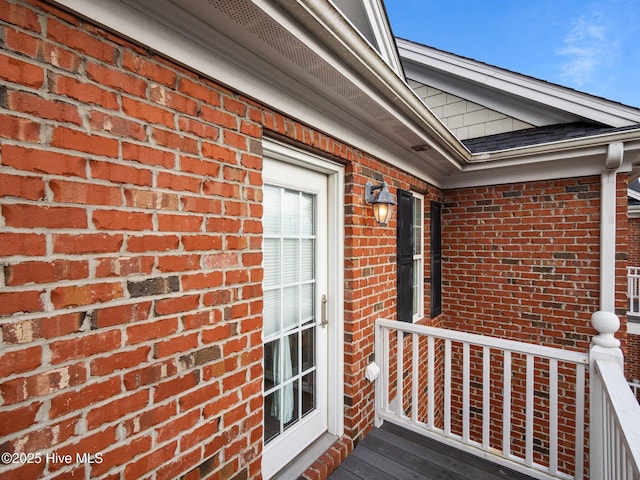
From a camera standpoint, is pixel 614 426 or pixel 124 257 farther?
pixel 614 426

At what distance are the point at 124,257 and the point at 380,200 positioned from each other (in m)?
1.85

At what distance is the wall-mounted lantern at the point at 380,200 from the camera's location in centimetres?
245

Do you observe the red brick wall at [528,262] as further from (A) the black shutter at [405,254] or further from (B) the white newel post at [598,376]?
(B) the white newel post at [598,376]

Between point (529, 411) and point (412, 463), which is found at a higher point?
point (529, 411)

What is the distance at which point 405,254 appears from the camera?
3197mm

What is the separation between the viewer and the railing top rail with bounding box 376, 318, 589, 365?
6.43ft

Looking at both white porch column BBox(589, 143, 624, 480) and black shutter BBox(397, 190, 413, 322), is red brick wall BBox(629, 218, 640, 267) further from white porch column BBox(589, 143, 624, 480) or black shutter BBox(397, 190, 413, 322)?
black shutter BBox(397, 190, 413, 322)

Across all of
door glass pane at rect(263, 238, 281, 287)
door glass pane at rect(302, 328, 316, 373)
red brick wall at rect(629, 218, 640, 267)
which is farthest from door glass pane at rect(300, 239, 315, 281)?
red brick wall at rect(629, 218, 640, 267)

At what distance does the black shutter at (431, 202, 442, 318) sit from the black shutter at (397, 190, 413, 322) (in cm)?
80

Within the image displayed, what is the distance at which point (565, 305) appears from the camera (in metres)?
3.54

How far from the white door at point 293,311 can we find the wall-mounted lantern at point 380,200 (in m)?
0.42

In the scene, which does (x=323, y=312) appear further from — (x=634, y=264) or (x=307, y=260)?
(x=634, y=264)

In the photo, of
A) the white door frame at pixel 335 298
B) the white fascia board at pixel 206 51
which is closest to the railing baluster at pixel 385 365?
the white door frame at pixel 335 298

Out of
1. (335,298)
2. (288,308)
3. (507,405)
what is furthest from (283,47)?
(507,405)
